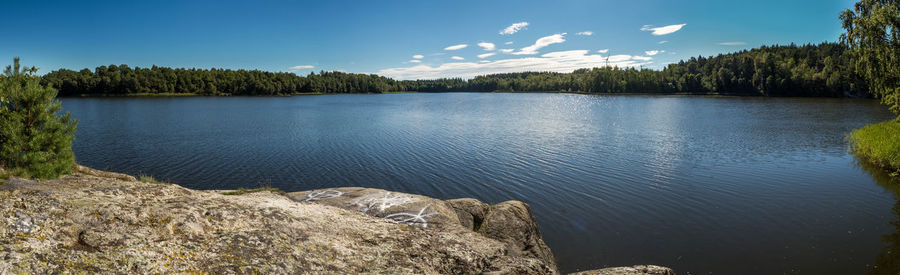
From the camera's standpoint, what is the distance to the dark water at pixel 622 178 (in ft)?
40.1

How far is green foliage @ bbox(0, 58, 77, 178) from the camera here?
11836 mm

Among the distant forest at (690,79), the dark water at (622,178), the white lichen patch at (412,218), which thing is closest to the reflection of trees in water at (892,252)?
the dark water at (622,178)

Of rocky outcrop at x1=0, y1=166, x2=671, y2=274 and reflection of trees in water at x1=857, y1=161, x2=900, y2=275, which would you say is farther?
reflection of trees in water at x1=857, y1=161, x2=900, y2=275

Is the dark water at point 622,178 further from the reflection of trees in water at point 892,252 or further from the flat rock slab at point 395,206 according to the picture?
the flat rock slab at point 395,206

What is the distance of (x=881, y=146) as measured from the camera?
22609 mm

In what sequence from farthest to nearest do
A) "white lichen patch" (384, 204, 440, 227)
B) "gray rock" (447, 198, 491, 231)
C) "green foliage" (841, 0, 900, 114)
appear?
"green foliage" (841, 0, 900, 114), "gray rock" (447, 198, 491, 231), "white lichen patch" (384, 204, 440, 227)

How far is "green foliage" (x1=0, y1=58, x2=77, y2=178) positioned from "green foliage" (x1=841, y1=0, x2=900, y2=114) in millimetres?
35686

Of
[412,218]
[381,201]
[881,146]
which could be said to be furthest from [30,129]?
[881,146]

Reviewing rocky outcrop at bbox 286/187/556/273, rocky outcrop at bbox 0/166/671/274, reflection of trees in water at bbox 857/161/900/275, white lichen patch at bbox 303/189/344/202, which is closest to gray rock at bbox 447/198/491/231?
rocky outcrop at bbox 286/187/556/273

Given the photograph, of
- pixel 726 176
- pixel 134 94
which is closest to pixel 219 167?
pixel 726 176

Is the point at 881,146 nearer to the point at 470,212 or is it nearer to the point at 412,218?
the point at 470,212

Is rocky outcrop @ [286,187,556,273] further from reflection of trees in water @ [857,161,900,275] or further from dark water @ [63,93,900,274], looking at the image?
reflection of trees in water @ [857,161,900,275]

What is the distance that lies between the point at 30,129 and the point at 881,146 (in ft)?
133

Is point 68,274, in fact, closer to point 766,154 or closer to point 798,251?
point 798,251
